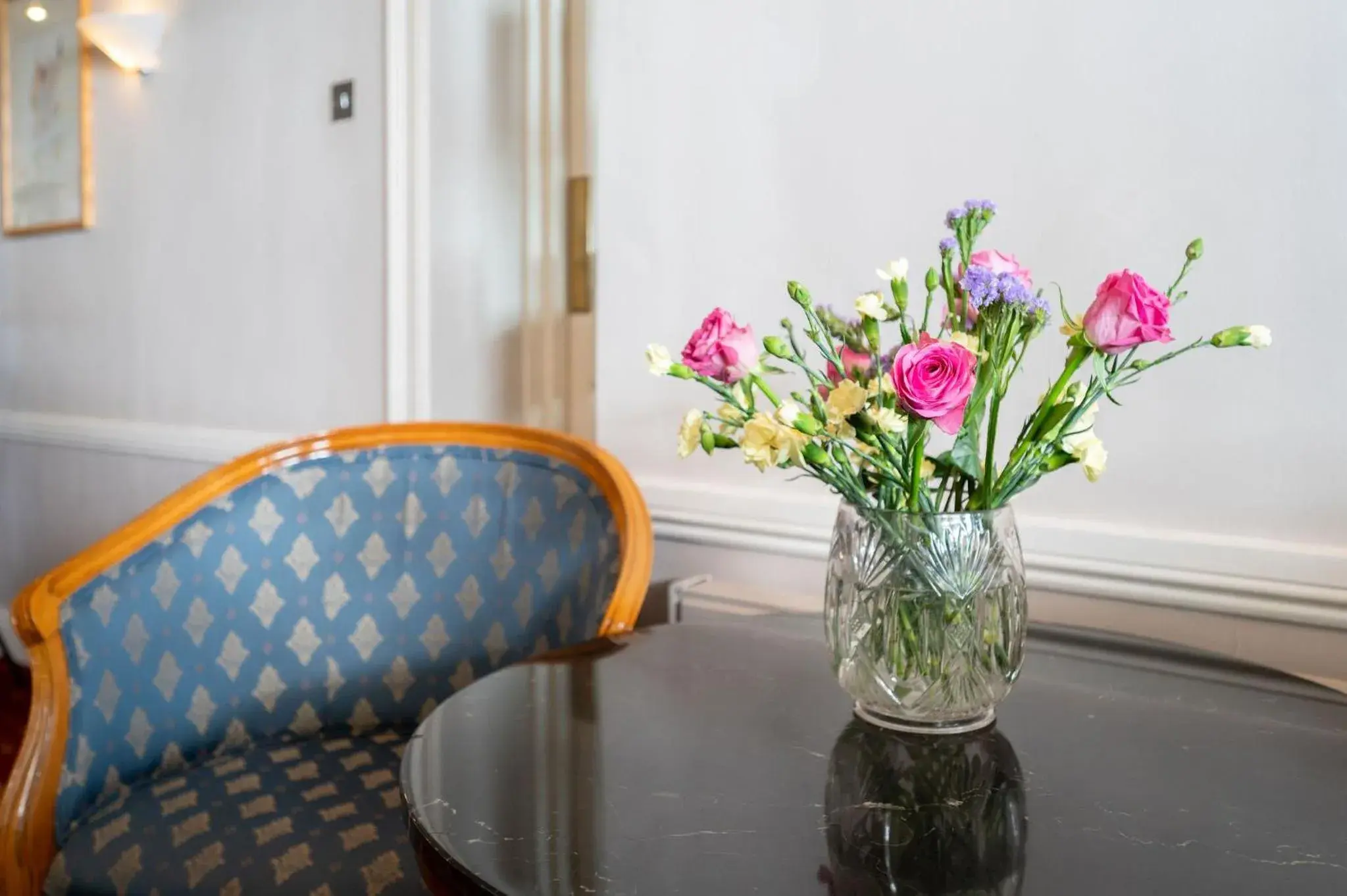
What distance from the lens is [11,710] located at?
9.21ft

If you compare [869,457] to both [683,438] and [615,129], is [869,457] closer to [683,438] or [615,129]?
[683,438]

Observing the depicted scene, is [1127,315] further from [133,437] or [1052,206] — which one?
[133,437]

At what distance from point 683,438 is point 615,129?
1.03m

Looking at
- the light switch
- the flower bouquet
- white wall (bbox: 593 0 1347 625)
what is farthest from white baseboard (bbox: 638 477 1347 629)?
the light switch

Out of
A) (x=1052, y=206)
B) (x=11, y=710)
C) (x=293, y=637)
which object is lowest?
(x=11, y=710)

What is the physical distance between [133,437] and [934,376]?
269 cm

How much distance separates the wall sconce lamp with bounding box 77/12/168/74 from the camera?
2.60 metres

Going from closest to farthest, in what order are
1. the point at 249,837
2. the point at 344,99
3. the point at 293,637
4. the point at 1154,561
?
the point at 249,837
the point at 1154,561
the point at 293,637
the point at 344,99

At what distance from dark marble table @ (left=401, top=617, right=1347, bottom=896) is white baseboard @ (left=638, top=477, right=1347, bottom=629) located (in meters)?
0.17

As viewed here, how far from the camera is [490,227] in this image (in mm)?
2137

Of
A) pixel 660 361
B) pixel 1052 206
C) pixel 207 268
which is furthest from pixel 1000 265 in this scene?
pixel 207 268

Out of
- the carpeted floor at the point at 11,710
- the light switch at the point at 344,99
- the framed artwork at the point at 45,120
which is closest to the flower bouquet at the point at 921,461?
the light switch at the point at 344,99

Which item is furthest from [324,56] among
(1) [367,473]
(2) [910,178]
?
(2) [910,178]

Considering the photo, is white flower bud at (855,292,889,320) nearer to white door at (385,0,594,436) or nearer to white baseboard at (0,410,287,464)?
white door at (385,0,594,436)
